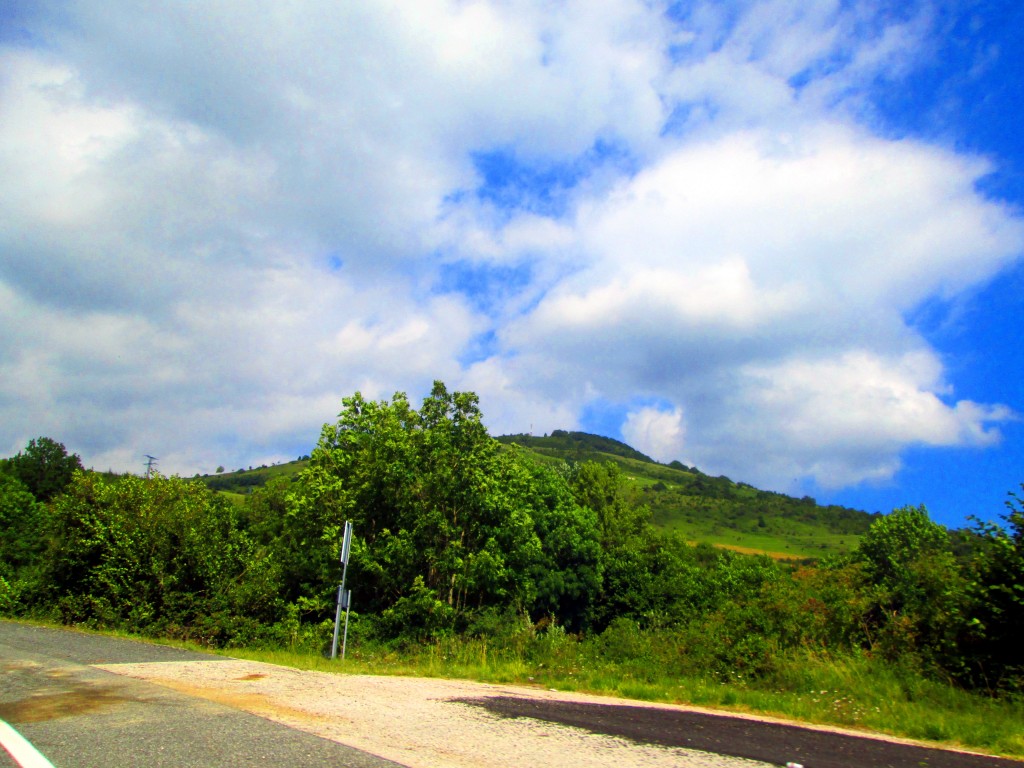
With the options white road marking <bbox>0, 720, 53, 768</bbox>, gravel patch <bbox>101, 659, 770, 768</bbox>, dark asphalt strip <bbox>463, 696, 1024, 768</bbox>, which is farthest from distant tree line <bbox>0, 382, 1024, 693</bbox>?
white road marking <bbox>0, 720, 53, 768</bbox>

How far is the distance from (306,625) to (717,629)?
58.5 ft

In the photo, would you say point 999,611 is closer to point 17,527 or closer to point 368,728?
point 368,728

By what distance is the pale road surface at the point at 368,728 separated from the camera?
4.95m

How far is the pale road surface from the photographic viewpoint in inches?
195

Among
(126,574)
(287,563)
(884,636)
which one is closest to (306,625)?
(287,563)

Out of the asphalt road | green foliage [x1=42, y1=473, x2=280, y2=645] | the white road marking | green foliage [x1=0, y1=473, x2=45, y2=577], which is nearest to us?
the white road marking

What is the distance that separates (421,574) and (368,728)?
21000 millimetres

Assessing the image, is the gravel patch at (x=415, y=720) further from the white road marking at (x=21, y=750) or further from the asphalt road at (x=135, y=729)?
the white road marking at (x=21, y=750)

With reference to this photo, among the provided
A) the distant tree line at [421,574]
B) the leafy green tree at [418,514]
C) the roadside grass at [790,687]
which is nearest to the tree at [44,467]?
the distant tree line at [421,574]

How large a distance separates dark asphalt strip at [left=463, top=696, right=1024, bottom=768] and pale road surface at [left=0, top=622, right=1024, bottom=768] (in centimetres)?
2

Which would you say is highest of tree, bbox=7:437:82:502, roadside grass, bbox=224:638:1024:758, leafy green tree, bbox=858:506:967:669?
tree, bbox=7:437:82:502

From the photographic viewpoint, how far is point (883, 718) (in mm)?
7488

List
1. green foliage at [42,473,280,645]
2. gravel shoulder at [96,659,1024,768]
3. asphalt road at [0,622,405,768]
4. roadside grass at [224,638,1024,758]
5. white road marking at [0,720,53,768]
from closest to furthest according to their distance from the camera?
1. white road marking at [0,720,53,768]
2. asphalt road at [0,622,405,768]
3. gravel shoulder at [96,659,1024,768]
4. roadside grass at [224,638,1024,758]
5. green foliage at [42,473,280,645]

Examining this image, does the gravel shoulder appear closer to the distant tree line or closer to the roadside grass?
the roadside grass
